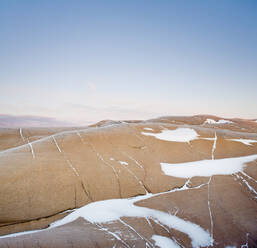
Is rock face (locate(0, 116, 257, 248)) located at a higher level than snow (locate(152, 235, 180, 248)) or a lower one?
higher

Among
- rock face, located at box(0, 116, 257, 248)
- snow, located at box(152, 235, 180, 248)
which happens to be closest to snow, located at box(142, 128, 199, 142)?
rock face, located at box(0, 116, 257, 248)

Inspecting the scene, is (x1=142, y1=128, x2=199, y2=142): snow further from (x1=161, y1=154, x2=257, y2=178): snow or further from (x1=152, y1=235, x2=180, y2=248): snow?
(x1=152, y1=235, x2=180, y2=248): snow

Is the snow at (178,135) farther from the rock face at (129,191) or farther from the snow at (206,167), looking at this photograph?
the snow at (206,167)

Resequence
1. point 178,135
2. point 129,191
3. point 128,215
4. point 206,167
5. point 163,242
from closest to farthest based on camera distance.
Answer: point 163,242, point 128,215, point 129,191, point 206,167, point 178,135

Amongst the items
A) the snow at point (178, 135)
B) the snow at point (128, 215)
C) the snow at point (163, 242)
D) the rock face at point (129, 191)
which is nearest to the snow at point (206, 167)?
the rock face at point (129, 191)

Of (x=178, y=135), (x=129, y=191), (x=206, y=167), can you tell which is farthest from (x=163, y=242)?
(x=178, y=135)

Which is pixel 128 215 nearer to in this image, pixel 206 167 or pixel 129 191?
pixel 129 191

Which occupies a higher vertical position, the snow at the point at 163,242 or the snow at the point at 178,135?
the snow at the point at 178,135
